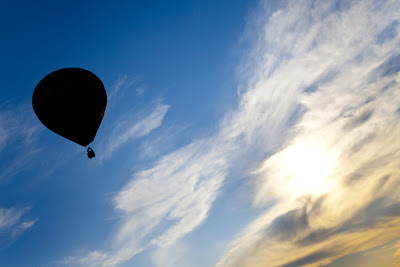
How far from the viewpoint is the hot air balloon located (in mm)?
17719

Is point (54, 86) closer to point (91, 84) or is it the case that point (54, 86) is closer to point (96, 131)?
point (91, 84)

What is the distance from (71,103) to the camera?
1811cm

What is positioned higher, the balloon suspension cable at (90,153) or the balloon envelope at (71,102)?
the balloon envelope at (71,102)

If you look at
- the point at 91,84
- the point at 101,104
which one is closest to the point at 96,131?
the point at 101,104

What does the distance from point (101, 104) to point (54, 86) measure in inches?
137

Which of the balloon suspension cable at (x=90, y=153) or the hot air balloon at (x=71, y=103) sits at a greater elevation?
the hot air balloon at (x=71, y=103)

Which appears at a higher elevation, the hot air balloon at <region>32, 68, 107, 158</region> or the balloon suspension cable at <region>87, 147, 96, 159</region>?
the hot air balloon at <region>32, 68, 107, 158</region>

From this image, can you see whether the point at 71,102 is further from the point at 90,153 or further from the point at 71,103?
the point at 90,153

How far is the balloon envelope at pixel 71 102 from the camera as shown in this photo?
698 inches

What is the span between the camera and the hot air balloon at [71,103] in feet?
58.1

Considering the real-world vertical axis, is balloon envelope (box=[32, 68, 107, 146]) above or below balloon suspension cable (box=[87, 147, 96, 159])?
above

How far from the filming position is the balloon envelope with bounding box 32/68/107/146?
17.7 m

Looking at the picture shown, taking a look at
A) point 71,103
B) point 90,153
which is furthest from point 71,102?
point 90,153

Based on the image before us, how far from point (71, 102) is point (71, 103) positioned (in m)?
0.07
